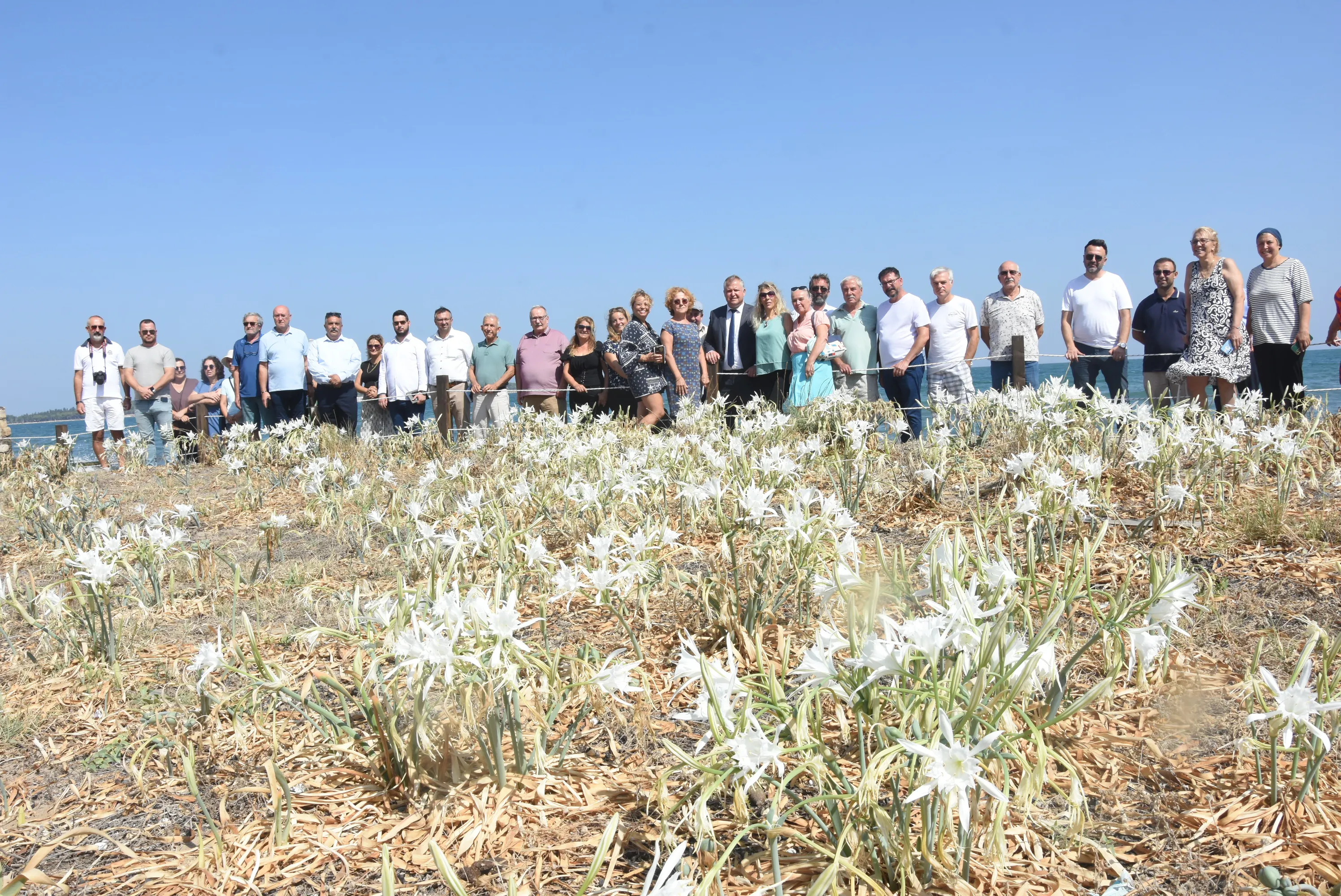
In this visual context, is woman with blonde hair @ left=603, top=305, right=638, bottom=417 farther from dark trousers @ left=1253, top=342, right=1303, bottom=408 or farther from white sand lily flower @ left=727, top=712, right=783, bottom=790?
white sand lily flower @ left=727, top=712, right=783, bottom=790

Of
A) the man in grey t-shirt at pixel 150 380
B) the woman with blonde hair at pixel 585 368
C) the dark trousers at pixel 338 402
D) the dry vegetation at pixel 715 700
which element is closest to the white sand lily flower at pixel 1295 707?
the dry vegetation at pixel 715 700

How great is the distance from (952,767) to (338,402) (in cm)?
972

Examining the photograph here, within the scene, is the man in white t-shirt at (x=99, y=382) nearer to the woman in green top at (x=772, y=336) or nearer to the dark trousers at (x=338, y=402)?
the dark trousers at (x=338, y=402)

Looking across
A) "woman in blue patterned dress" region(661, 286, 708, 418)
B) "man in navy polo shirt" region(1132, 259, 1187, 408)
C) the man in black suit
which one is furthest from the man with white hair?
"man in navy polo shirt" region(1132, 259, 1187, 408)

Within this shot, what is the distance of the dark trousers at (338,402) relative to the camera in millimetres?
10156

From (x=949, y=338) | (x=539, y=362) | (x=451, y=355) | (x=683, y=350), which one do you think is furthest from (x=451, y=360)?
(x=949, y=338)

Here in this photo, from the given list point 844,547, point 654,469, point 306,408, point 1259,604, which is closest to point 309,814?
point 844,547

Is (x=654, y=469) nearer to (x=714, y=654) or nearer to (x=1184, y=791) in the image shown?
(x=714, y=654)

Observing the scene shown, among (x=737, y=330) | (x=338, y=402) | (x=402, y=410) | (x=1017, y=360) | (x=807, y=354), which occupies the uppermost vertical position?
(x=737, y=330)

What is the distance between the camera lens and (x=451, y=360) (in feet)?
32.4

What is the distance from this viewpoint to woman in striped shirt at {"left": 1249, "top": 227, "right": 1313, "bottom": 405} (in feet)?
20.8

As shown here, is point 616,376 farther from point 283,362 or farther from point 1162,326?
point 1162,326

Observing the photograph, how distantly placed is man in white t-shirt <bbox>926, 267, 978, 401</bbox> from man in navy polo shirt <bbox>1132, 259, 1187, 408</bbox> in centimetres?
134

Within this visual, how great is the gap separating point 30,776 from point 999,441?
450 centimetres
